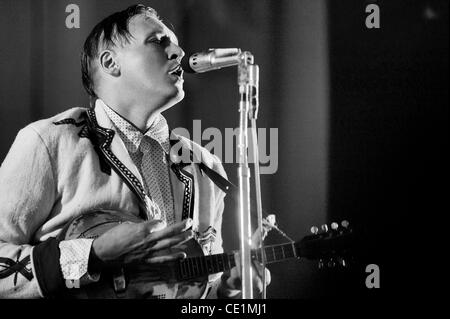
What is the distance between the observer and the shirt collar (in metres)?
1.88

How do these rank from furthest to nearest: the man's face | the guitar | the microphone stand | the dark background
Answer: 1. the dark background
2. the man's face
3. the guitar
4. the microphone stand

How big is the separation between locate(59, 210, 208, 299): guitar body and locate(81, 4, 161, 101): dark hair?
1.49ft

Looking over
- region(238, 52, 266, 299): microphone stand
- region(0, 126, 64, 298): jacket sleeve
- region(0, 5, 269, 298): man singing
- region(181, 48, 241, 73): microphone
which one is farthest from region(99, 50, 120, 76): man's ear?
region(238, 52, 266, 299): microphone stand

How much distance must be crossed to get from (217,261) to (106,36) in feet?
2.67

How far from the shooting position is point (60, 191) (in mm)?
1735

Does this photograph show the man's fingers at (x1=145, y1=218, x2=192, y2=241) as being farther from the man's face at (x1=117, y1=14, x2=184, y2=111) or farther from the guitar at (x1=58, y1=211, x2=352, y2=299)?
the man's face at (x1=117, y1=14, x2=184, y2=111)

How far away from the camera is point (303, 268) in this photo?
6.53ft

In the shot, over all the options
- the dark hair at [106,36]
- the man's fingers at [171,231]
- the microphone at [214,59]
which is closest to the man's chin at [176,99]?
the dark hair at [106,36]

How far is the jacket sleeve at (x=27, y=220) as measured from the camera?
163 cm

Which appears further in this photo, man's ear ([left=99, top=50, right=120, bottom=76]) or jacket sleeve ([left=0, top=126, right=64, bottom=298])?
man's ear ([left=99, top=50, right=120, bottom=76])

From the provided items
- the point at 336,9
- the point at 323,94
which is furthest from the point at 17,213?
the point at 336,9

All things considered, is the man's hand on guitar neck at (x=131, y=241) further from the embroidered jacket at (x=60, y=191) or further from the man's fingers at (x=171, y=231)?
the embroidered jacket at (x=60, y=191)

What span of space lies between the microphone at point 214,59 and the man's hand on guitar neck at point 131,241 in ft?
1.40

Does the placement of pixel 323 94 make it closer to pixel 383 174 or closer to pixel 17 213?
pixel 383 174
